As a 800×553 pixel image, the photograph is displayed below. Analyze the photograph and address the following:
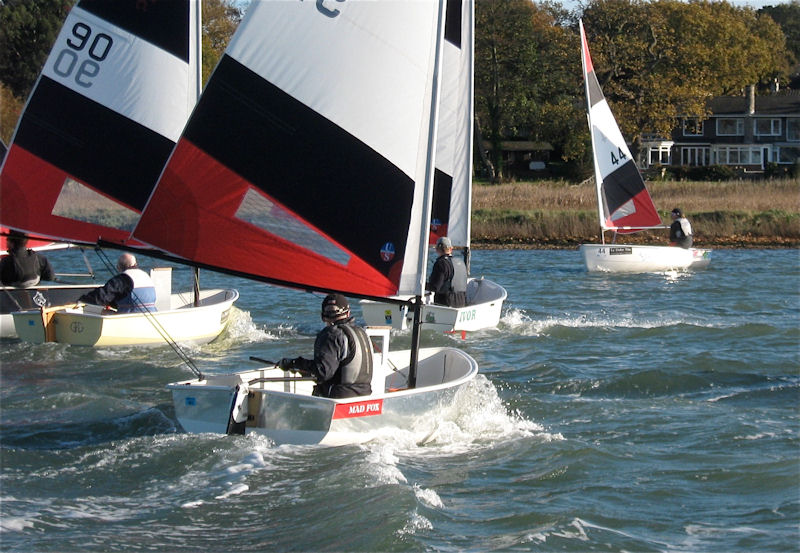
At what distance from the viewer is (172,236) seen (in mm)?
8445

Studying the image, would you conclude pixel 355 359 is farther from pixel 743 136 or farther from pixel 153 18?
pixel 743 136

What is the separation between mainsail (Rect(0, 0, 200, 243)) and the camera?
42.5 feet

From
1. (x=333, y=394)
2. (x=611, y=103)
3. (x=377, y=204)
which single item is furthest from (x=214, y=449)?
(x=611, y=103)

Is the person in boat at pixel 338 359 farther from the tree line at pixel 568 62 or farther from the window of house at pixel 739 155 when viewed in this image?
the window of house at pixel 739 155

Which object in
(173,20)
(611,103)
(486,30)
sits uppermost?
(486,30)

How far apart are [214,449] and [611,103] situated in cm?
4371

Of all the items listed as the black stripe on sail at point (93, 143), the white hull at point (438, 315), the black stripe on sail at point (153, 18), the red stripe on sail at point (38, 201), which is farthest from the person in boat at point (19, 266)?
the white hull at point (438, 315)

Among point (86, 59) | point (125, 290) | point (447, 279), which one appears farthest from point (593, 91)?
point (125, 290)

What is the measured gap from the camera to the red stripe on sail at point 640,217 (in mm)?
25078

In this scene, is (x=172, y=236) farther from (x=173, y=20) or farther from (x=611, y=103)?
(x=611, y=103)

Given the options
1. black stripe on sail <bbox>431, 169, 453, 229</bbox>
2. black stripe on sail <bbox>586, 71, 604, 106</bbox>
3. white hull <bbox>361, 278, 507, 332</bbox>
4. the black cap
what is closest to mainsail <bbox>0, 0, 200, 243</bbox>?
white hull <bbox>361, 278, 507, 332</bbox>

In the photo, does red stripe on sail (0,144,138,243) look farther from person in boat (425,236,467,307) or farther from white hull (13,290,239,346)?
person in boat (425,236,467,307)

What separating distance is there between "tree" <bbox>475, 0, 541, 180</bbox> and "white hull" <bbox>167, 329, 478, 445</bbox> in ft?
142

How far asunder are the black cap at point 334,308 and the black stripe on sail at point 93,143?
5.54 meters
